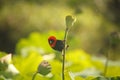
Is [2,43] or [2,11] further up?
[2,11]

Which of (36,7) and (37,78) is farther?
(36,7)

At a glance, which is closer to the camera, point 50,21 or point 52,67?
point 52,67

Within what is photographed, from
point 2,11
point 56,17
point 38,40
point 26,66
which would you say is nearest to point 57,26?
point 56,17

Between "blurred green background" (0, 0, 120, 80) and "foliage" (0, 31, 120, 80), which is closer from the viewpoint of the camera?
"foliage" (0, 31, 120, 80)

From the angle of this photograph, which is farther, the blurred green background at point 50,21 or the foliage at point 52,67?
the blurred green background at point 50,21

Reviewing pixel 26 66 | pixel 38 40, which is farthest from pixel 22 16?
pixel 26 66

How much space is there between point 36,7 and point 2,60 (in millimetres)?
2668

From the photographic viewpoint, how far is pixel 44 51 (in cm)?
163

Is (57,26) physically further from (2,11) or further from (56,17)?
(2,11)

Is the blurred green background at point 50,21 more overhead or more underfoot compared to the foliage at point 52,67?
more overhead

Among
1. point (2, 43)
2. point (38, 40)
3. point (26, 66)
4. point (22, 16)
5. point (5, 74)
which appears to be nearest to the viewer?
point (5, 74)

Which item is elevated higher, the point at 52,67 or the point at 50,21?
the point at 50,21

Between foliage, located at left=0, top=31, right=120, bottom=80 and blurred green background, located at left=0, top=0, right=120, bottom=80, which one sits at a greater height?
blurred green background, located at left=0, top=0, right=120, bottom=80

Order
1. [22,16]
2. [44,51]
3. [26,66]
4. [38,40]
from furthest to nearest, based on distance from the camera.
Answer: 1. [22,16]
2. [38,40]
3. [44,51]
4. [26,66]
